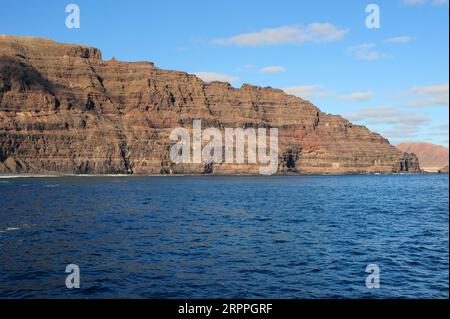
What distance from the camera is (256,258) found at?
91.2ft

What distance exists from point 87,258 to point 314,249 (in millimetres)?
16025

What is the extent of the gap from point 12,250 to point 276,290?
1917cm

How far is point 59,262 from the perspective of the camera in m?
26.1

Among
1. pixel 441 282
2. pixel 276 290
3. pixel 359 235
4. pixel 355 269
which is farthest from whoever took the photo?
pixel 359 235

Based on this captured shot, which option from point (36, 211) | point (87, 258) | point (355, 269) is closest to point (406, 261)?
point (355, 269)

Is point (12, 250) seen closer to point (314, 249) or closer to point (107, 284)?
point (107, 284)

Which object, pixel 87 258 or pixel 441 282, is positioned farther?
pixel 87 258

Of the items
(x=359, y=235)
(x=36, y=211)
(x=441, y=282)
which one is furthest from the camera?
(x=36, y=211)

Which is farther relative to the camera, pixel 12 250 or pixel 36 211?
pixel 36 211
